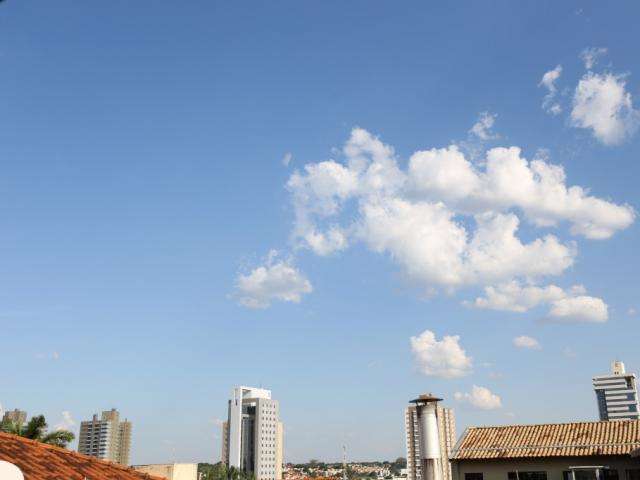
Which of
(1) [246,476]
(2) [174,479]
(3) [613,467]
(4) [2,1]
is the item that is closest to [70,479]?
(4) [2,1]

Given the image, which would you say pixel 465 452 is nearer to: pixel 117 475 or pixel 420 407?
pixel 420 407

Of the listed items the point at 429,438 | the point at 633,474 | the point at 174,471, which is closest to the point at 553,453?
the point at 633,474

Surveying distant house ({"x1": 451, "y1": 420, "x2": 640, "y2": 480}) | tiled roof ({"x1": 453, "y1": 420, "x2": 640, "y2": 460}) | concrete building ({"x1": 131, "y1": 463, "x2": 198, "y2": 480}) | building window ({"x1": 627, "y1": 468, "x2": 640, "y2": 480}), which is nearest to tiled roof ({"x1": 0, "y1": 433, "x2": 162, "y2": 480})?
concrete building ({"x1": 131, "y1": 463, "x2": 198, "y2": 480})

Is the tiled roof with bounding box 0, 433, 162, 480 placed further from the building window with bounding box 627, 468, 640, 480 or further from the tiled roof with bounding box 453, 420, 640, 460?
the building window with bounding box 627, 468, 640, 480

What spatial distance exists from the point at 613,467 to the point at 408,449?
176 meters

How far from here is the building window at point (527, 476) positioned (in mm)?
33562

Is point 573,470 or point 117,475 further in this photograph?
point 573,470

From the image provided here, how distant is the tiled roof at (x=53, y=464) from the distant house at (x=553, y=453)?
2294 centimetres

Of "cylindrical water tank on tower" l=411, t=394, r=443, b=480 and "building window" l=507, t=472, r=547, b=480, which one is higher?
"cylindrical water tank on tower" l=411, t=394, r=443, b=480

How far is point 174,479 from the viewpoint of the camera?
99.9 feet

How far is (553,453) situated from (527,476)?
2018 millimetres

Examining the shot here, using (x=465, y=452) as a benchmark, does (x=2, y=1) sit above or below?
above

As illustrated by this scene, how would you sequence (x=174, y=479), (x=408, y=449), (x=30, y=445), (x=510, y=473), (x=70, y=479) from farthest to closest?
(x=408, y=449)
(x=510, y=473)
(x=174, y=479)
(x=30, y=445)
(x=70, y=479)

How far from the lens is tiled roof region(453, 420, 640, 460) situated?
33.0 metres
